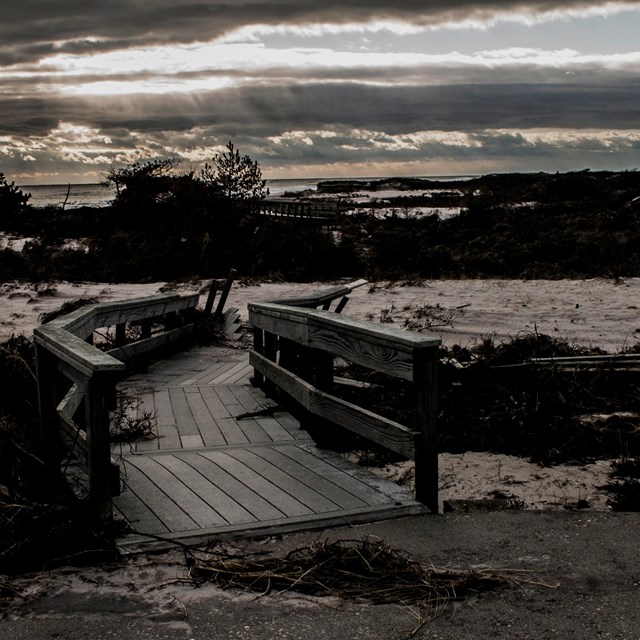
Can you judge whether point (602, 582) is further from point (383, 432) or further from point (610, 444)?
point (610, 444)

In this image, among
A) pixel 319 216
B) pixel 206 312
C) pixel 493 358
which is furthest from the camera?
pixel 319 216

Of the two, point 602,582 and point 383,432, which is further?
point 383,432

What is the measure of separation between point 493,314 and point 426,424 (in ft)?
29.5

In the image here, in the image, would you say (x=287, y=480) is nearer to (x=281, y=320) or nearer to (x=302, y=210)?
(x=281, y=320)

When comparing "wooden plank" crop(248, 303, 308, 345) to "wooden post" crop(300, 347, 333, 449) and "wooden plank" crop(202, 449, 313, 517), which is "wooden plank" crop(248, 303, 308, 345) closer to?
"wooden post" crop(300, 347, 333, 449)

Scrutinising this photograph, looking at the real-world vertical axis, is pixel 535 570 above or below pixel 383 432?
below

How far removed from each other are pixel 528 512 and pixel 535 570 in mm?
960

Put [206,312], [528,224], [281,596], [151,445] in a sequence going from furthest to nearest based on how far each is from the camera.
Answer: [528,224] < [206,312] < [151,445] < [281,596]

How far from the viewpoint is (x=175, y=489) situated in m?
4.88

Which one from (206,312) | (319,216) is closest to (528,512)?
A: (206,312)

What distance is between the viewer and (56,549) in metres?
3.93

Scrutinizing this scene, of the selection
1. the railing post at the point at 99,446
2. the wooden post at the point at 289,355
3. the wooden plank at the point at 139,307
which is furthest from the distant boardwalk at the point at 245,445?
the wooden plank at the point at 139,307

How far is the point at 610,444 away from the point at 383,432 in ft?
9.19

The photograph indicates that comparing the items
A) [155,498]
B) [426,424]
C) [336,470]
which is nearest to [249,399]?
[336,470]
